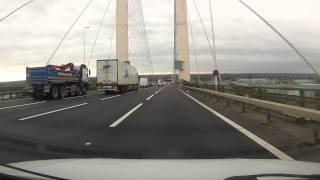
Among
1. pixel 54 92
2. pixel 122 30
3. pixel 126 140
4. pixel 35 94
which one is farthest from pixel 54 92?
pixel 126 140

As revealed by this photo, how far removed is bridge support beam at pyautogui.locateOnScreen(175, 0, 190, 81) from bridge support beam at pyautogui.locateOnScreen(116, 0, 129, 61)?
7.19 meters

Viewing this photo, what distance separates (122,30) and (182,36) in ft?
31.3

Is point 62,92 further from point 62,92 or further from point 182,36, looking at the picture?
point 182,36

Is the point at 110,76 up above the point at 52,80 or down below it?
above

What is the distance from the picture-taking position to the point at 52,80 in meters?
41.9

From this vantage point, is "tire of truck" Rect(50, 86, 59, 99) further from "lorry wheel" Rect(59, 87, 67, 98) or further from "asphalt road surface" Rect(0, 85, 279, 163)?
"asphalt road surface" Rect(0, 85, 279, 163)

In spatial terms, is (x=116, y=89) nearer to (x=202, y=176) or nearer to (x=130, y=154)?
(x=130, y=154)

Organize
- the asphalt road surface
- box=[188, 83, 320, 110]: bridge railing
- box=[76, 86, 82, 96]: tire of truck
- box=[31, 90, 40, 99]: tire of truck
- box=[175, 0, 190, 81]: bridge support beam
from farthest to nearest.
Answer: box=[175, 0, 190, 81]: bridge support beam < box=[76, 86, 82, 96]: tire of truck < box=[31, 90, 40, 99]: tire of truck < box=[188, 83, 320, 110]: bridge railing < the asphalt road surface

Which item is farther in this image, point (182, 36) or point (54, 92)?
point (182, 36)

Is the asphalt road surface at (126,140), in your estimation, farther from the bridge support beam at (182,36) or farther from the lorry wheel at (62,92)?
the bridge support beam at (182,36)

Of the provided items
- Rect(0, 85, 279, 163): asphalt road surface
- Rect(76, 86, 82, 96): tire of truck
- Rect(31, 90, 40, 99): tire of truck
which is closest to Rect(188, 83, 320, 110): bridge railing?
Rect(0, 85, 279, 163): asphalt road surface

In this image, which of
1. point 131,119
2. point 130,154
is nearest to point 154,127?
point 131,119

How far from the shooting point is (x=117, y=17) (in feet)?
226

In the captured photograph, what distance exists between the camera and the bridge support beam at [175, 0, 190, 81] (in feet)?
235
